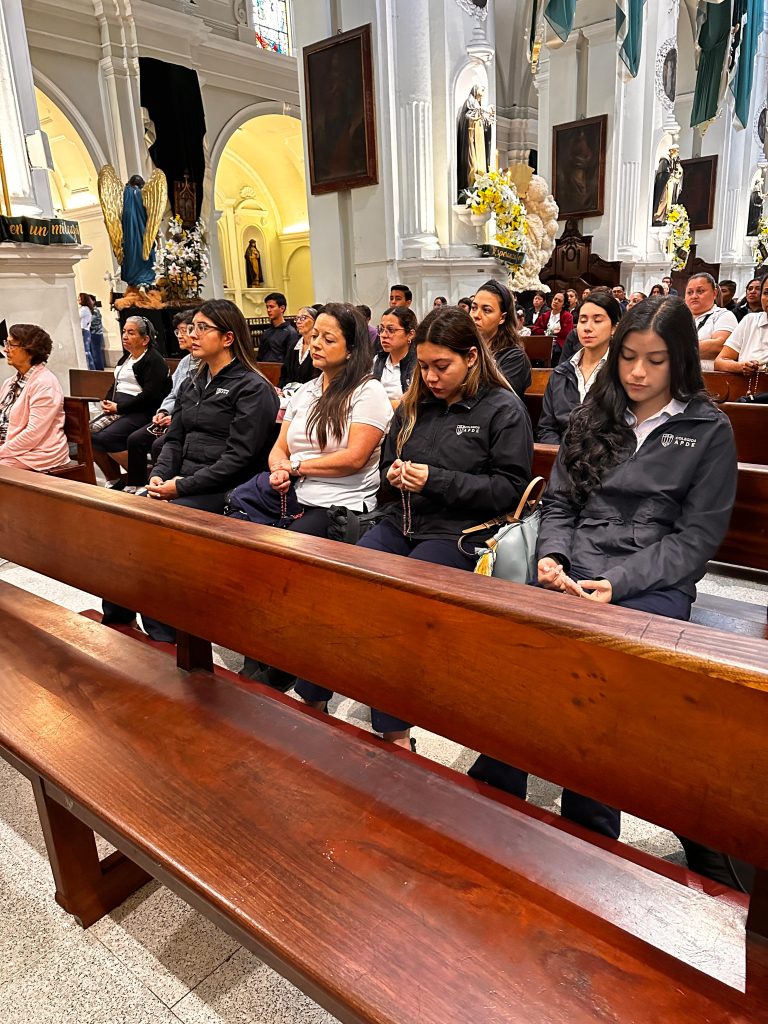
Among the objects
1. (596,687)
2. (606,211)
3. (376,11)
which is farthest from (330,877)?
(606,211)

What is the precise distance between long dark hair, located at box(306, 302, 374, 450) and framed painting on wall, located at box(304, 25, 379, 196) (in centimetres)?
648

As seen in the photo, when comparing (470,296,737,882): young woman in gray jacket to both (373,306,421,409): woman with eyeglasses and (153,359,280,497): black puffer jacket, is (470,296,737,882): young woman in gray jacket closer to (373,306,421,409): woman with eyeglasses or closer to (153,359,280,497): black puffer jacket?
(153,359,280,497): black puffer jacket

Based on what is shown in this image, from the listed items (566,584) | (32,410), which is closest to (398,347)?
(32,410)

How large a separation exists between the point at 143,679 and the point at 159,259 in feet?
39.8

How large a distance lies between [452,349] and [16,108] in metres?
6.20

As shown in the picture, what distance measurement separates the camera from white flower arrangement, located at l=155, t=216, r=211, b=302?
12414mm

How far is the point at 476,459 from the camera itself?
2342mm

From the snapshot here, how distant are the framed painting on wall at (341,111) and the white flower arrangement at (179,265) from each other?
4.50 metres

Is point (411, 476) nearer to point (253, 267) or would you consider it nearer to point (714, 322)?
point (714, 322)

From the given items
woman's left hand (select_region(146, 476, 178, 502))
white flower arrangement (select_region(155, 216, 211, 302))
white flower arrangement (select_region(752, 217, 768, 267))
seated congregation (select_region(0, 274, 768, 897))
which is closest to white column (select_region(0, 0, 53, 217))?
seated congregation (select_region(0, 274, 768, 897))

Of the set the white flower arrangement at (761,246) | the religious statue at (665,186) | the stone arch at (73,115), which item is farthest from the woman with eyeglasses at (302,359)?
the white flower arrangement at (761,246)

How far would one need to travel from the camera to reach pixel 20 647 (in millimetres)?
2008

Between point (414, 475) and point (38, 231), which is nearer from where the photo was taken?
point (414, 475)

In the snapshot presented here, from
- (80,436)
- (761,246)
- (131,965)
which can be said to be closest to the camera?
(131,965)
